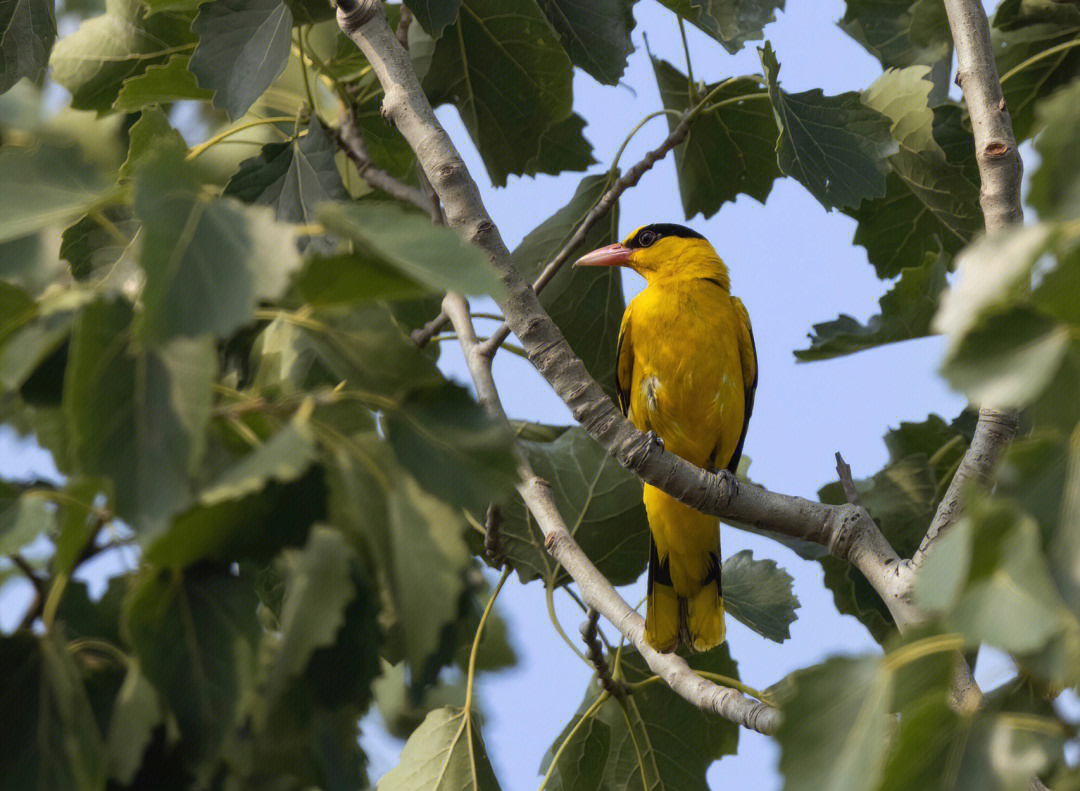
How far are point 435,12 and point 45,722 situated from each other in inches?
87.7

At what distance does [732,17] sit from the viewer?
356 centimetres

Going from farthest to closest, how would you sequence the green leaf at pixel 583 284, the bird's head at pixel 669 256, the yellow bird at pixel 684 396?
the bird's head at pixel 669 256 < the yellow bird at pixel 684 396 < the green leaf at pixel 583 284

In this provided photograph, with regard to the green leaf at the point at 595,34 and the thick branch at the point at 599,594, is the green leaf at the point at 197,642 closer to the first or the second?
the thick branch at the point at 599,594

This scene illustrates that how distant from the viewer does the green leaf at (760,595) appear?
3793mm

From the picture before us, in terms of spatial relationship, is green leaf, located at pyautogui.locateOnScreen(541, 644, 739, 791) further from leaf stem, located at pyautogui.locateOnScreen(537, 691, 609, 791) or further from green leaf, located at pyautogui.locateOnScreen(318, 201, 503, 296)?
green leaf, located at pyautogui.locateOnScreen(318, 201, 503, 296)

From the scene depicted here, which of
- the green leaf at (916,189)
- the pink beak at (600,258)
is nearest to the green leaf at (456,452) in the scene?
the green leaf at (916,189)

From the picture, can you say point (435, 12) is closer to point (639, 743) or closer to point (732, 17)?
point (732, 17)

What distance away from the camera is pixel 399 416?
142 centimetres

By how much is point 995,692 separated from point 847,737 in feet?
1.06

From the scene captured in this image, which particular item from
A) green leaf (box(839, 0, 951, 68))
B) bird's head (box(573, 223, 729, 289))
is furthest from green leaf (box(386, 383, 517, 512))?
bird's head (box(573, 223, 729, 289))

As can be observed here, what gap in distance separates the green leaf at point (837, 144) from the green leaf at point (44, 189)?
235 cm

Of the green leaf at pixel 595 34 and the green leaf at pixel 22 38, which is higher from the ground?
the green leaf at pixel 22 38

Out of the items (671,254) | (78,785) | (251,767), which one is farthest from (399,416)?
(671,254)

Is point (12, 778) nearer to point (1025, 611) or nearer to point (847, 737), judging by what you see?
point (847, 737)
